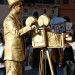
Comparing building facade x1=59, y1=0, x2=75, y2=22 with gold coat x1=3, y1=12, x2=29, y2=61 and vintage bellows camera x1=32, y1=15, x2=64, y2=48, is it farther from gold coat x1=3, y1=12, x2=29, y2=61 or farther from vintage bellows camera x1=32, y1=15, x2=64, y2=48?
vintage bellows camera x1=32, y1=15, x2=64, y2=48

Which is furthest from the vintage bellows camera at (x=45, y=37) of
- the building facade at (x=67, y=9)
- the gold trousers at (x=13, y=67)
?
the building facade at (x=67, y=9)

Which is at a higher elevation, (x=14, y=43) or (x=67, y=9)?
(x=67, y=9)

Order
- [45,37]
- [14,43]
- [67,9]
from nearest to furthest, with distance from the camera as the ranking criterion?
[45,37]
[14,43]
[67,9]

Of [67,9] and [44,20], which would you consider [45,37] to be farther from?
[67,9]

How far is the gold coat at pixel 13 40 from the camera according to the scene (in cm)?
697

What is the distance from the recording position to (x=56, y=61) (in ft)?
35.4

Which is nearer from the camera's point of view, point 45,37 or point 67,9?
point 45,37

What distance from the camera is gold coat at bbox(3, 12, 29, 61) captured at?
275 inches

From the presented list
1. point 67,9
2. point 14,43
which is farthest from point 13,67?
point 67,9

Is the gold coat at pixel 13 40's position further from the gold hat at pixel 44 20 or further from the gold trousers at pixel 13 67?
the gold hat at pixel 44 20

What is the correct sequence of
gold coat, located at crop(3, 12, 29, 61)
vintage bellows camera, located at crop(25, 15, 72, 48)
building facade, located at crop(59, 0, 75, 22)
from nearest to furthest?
vintage bellows camera, located at crop(25, 15, 72, 48)
gold coat, located at crop(3, 12, 29, 61)
building facade, located at crop(59, 0, 75, 22)

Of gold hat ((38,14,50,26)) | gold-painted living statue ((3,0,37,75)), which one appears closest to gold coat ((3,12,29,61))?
gold-painted living statue ((3,0,37,75))

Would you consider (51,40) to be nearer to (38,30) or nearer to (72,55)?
(38,30)

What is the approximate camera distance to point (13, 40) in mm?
7012
